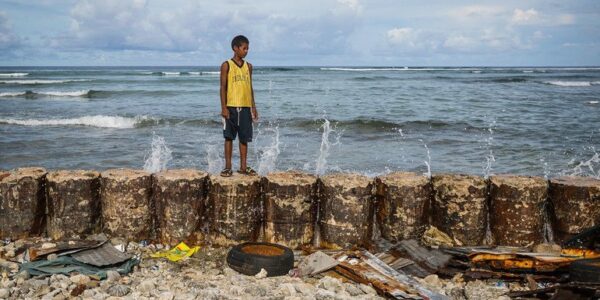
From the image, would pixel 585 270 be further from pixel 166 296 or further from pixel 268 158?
pixel 268 158

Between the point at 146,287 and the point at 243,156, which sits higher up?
the point at 243,156

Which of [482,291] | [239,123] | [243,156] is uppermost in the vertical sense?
[239,123]

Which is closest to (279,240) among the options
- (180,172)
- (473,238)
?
(180,172)

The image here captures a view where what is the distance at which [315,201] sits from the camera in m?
6.33

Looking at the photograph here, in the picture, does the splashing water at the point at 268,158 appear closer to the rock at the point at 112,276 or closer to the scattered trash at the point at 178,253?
the scattered trash at the point at 178,253

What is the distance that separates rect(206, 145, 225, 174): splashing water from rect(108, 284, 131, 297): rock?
6.51 meters

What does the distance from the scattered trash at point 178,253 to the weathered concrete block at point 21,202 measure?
5.61ft

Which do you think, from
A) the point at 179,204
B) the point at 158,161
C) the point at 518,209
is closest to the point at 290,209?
the point at 179,204

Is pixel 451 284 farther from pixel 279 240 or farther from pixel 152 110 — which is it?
pixel 152 110

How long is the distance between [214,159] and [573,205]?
8902 mm

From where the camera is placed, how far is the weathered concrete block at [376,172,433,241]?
241 inches

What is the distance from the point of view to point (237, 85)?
698cm

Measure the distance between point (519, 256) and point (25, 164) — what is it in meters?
11.4

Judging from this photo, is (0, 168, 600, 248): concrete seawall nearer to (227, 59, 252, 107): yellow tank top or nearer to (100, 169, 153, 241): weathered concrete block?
(100, 169, 153, 241): weathered concrete block
